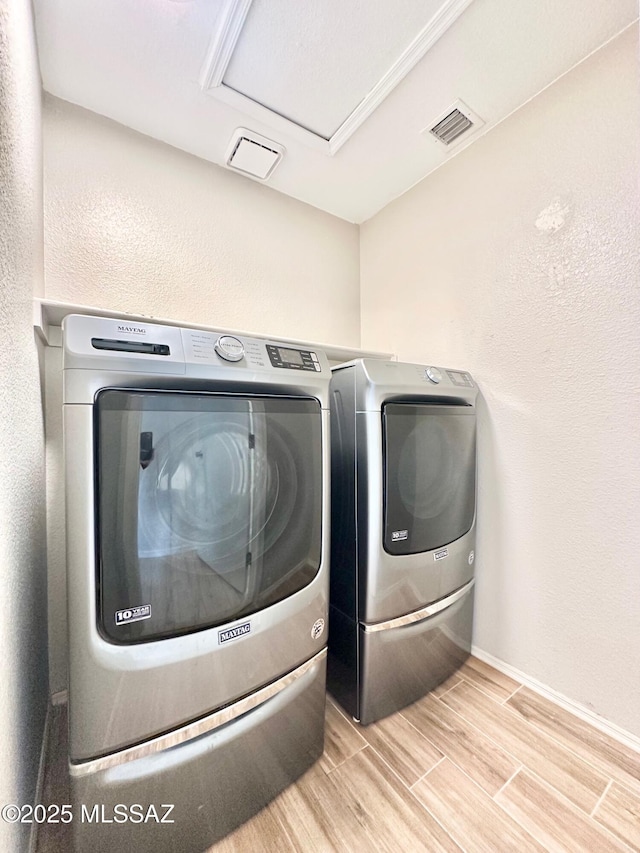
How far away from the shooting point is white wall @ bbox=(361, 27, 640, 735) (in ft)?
4.11

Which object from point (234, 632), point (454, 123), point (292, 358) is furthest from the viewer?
point (454, 123)

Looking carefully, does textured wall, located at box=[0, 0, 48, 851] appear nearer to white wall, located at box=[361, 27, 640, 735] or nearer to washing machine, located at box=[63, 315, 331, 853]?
washing machine, located at box=[63, 315, 331, 853]

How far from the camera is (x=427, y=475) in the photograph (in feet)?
4.61

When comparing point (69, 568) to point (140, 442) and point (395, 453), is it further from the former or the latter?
point (395, 453)

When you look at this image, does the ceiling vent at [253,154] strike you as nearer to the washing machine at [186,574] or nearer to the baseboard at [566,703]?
the washing machine at [186,574]

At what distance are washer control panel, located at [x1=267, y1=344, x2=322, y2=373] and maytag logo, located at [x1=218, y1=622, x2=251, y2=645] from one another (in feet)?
2.31

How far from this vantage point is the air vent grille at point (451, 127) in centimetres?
152

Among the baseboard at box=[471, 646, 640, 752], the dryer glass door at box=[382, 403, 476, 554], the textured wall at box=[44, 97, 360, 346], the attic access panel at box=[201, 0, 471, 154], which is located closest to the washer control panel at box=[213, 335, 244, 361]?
the dryer glass door at box=[382, 403, 476, 554]

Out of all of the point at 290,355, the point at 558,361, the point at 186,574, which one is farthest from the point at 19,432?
the point at 558,361

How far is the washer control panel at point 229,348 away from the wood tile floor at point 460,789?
129 centimetres

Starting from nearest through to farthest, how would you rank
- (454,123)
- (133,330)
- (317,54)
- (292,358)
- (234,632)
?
1. (133,330)
2. (234,632)
3. (292,358)
4. (317,54)
5. (454,123)

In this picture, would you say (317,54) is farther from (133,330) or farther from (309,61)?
(133,330)

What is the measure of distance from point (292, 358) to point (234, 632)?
76cm

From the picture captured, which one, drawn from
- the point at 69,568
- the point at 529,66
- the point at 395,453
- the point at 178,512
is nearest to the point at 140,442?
the point at 178,512
